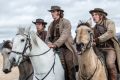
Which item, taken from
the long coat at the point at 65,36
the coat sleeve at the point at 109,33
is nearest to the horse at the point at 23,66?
the long coat at the point at 65,36

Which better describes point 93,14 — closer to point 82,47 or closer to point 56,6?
point 56,6

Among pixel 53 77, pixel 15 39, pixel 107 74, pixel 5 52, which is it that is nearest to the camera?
pixel 15 39

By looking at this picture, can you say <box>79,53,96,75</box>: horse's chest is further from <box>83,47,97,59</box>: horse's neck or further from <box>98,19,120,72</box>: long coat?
<box>98,19,120,72</box>: long coat

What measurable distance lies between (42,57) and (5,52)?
226 cm

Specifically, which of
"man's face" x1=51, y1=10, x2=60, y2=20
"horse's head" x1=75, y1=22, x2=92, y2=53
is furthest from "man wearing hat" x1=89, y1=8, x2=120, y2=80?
"horse's head" x1=75, y1=22, x2=92, y2=53

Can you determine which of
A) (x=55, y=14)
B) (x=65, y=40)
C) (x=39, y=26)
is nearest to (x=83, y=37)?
(x=65, y=40)

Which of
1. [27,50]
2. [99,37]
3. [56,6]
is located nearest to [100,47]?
[99,37]

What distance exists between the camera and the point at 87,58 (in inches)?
471

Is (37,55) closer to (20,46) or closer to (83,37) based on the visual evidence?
(20,46)

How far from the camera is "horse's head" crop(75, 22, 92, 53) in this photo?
1133 centimetres

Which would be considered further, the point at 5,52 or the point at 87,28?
the point at 5,52

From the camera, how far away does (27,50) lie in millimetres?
11523

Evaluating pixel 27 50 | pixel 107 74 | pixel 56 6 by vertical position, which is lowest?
pixel 107 74

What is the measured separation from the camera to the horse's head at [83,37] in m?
11.3
